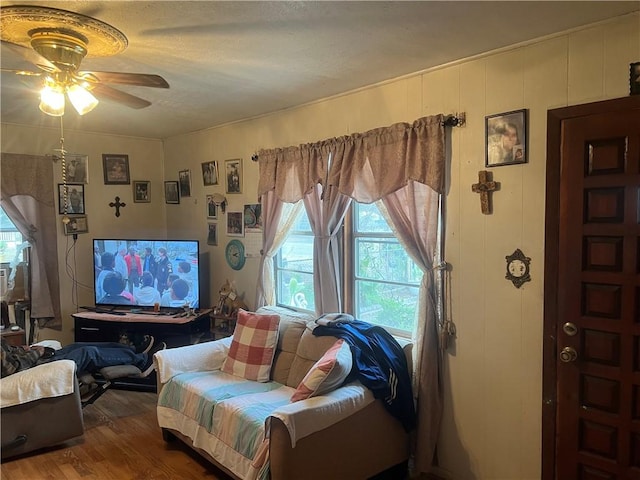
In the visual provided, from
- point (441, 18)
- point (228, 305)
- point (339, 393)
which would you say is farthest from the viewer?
point (228, 305)

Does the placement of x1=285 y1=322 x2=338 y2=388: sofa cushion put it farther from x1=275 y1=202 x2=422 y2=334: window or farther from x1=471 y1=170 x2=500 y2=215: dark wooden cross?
x1=471 y1=170 x2=500 y2=215: dark wooden cross

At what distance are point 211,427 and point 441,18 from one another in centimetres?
246

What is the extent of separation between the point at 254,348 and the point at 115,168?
111 inches

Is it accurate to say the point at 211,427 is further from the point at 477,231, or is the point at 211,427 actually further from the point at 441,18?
the point at 441,18

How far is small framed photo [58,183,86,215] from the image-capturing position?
4586 millimetres

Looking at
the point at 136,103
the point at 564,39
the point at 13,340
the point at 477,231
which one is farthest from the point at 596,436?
the point at 13,340

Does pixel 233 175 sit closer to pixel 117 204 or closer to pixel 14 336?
pixel 117 204

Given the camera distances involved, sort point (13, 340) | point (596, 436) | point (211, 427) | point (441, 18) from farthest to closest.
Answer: point (13, 340) < point (211, 427) < point (596, 436) < point (441, 18)

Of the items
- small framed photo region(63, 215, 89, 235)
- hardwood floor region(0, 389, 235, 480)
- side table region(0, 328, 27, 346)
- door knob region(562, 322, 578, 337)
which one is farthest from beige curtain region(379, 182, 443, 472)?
small framed photo region(63, 215, 89, 235)

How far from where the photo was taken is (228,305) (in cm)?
433

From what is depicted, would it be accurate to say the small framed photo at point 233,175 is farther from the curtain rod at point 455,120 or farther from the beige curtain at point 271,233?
the curtain rod at point 455,120

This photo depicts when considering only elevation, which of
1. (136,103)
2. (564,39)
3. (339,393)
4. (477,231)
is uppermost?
(564,39)

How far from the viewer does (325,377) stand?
98.1 inches

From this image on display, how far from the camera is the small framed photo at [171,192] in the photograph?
511cm
